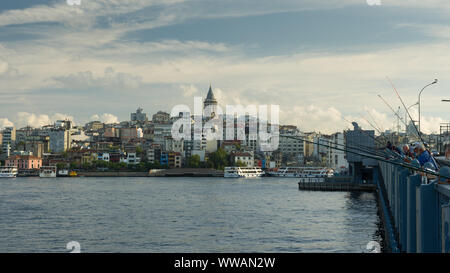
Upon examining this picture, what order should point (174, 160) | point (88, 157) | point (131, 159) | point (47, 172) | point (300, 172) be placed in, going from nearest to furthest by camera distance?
point (300, 172), point (47, 172), point (174, 160), point (131, 159), point (88, 157)

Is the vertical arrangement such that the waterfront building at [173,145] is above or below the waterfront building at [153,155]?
above

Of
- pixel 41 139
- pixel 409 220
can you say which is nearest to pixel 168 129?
pixel 41 139

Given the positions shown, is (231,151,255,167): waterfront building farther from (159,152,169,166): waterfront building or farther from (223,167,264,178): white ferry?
(159,152,169,166): waterfront building

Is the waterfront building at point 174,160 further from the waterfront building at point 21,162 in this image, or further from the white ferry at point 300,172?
the waterfront building at point 21,162

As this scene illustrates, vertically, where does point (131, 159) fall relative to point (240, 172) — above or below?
above

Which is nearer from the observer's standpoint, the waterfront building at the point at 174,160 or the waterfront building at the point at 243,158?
the waterfront building at the point at 243,158

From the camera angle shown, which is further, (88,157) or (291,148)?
(291,148)

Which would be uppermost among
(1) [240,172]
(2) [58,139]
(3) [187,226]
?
(2) [58,139]

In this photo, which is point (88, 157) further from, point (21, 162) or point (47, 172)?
point (21, 162)

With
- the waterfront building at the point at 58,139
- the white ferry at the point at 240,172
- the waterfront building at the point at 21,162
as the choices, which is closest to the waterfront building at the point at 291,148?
the white ferry at the point at 240,172

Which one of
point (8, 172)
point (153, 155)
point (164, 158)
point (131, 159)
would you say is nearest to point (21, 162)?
point (8, 172)

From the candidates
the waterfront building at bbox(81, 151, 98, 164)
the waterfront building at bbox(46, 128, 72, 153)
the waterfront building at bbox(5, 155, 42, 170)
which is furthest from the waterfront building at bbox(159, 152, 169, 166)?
the waterfront building at bbox(46, 128, 72, 153)

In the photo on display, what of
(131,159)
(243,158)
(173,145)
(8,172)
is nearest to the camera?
(8,172)

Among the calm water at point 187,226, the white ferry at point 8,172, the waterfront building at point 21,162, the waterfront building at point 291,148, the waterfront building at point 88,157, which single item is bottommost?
the calm water at point 187,226
